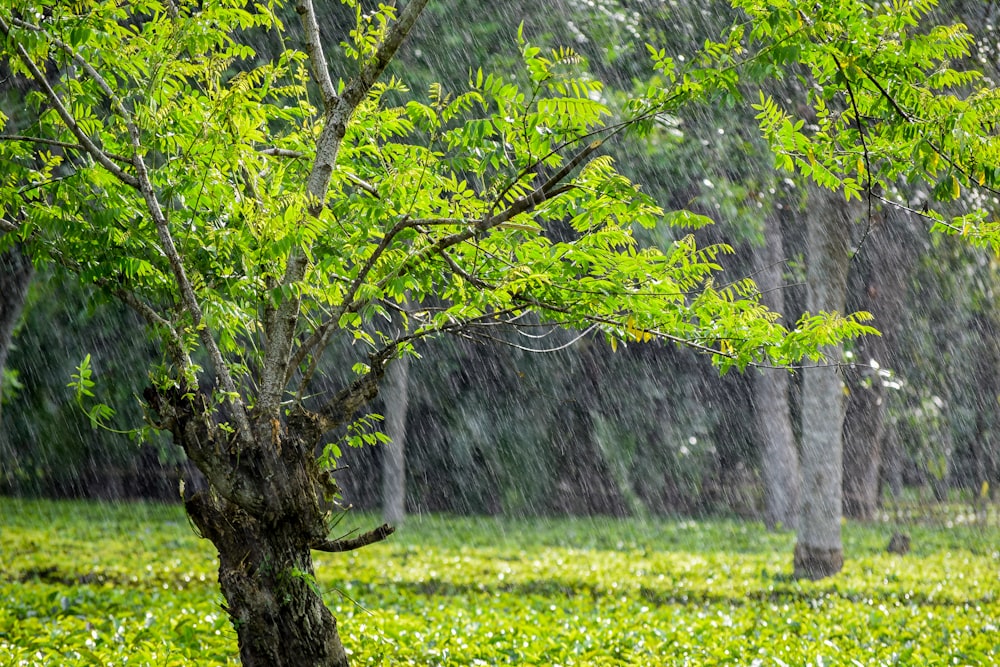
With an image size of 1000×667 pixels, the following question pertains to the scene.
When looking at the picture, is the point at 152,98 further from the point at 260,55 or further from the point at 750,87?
the point at 750,87

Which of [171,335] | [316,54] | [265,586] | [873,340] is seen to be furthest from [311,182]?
[873,340]

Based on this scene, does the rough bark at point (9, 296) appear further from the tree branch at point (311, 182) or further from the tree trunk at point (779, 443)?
the tree trunk at point (779, 443)

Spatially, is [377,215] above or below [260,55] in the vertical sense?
Answer: below

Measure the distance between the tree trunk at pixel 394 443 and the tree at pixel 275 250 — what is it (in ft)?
40.5

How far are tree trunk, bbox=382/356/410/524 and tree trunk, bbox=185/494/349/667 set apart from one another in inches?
488

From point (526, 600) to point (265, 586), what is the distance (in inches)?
226

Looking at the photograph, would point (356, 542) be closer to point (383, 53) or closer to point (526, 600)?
point (383, 53)

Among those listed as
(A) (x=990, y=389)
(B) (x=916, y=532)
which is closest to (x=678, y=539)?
(B) (x=916, y=532)

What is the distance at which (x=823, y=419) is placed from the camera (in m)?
12.8

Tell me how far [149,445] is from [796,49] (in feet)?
63.5

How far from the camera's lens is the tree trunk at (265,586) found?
15.6 feet

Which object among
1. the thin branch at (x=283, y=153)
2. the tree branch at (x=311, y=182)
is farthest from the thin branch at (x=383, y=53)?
the thin branch at (x=283, y=153)

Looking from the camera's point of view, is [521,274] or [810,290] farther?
[810,290]

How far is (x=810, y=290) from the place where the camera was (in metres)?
12.7
